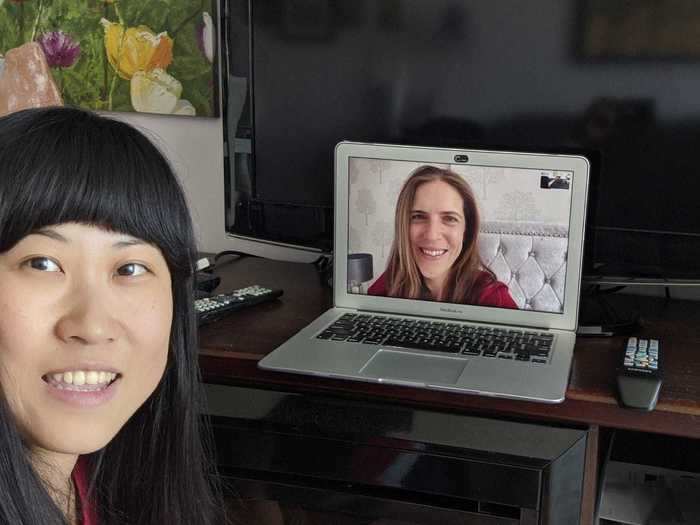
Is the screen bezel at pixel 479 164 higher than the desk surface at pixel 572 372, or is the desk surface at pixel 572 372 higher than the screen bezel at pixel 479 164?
the screen bezel at pixel 479 164

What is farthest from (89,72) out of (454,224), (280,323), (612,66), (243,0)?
(612,66)

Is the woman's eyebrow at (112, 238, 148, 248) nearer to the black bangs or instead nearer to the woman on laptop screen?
the black bangs

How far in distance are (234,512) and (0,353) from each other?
21.2 inches

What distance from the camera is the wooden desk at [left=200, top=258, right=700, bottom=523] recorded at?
0.93 metres

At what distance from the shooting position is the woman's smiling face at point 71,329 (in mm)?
644

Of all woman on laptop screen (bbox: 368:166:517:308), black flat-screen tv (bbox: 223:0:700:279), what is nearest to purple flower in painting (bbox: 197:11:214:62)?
black flat-screen tv (bbox: 223:0:700:279)

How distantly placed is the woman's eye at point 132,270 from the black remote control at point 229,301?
0.41 metres

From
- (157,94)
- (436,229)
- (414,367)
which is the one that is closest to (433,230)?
(436,229)

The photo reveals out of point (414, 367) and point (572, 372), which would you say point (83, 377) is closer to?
point (414, 367)

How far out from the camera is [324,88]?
1.31 meters

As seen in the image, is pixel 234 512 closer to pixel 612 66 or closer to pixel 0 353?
pixel 0 353

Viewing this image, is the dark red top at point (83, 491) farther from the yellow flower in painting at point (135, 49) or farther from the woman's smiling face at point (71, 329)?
the yellow flower in painting at point (135, 49)

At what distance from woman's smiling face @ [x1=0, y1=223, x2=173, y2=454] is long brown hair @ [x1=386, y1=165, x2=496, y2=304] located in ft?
1.64

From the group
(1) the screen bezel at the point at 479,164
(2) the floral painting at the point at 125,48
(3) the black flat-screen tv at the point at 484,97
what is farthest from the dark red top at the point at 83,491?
(2) the floral painting at the point at 125,48
